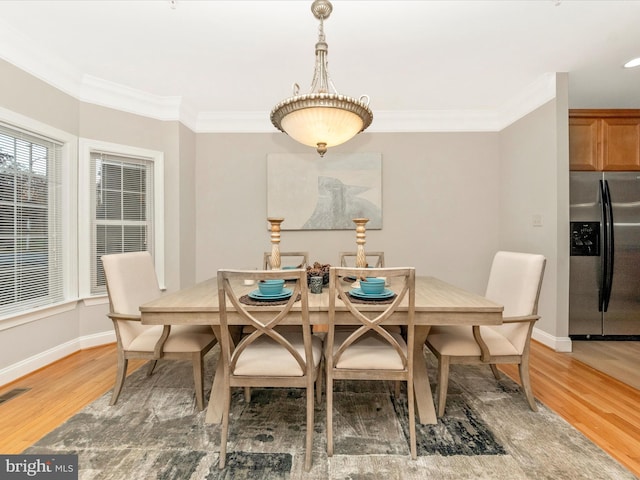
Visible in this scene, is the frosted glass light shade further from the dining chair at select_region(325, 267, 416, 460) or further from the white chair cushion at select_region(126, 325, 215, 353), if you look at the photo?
the white chair cushion at select_region(126, 325, 215, 353)

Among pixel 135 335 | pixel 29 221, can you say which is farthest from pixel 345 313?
pixel 29 221

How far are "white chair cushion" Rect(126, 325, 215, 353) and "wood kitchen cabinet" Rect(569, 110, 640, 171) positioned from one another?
367 cm

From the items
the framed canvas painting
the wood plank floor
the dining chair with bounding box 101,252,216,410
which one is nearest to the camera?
the dining chair with bounding box 101,252,216,410

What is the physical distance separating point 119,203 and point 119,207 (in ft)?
0.14

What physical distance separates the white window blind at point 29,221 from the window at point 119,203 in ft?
0.80

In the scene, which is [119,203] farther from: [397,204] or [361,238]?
[397,204]

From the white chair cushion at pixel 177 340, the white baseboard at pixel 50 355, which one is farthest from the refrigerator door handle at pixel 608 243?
the white baseboard at pixel 50 355

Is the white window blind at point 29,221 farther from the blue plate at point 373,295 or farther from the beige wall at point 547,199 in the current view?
the beige wall at point 547,199

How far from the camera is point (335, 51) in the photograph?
2592 mm

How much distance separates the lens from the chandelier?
1811 mm

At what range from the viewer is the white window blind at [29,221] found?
94.3 inches

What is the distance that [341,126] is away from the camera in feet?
6.34

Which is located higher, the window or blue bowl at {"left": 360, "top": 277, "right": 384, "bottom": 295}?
the window

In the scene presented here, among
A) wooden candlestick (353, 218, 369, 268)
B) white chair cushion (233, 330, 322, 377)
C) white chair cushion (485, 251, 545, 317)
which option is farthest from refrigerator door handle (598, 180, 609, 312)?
white chair cushion (233, 330, 322, 377)
